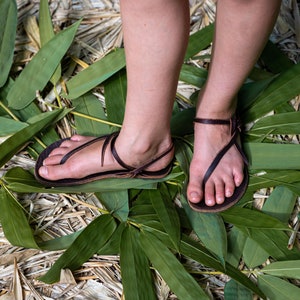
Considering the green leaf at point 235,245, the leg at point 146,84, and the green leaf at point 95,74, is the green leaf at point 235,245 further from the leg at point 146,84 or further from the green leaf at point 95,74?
the green leaf at point 95,74

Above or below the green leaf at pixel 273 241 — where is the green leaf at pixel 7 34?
above

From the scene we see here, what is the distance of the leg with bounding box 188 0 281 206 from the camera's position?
781 millimetres

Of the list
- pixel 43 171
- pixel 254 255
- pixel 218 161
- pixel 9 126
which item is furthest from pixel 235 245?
pixel 9 126

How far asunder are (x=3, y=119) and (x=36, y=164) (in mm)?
108

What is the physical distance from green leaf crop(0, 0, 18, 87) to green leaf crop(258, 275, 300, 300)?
1.95ft

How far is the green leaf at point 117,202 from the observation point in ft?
3.17

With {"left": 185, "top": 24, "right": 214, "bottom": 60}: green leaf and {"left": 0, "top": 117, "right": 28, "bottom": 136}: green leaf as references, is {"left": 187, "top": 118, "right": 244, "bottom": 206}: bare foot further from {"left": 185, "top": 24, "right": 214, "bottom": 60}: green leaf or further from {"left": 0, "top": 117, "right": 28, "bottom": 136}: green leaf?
{"left": 0, "top": 117, "right": 28, "bottom": 136}: green leaf

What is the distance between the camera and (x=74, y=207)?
3.31 ft

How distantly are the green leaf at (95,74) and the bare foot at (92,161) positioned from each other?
0.42ft

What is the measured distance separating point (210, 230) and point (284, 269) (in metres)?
0.13

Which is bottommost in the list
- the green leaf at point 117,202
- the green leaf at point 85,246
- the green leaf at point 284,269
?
the green leaf at point 284,269

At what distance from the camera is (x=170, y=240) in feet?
3.06

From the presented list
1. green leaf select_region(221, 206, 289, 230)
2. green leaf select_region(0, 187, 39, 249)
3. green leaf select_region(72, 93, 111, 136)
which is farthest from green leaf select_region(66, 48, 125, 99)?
green leaf select_region(221, 206, 289, 230)

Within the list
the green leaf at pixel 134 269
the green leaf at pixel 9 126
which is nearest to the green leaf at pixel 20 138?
the green leaf at pixel 9 126
